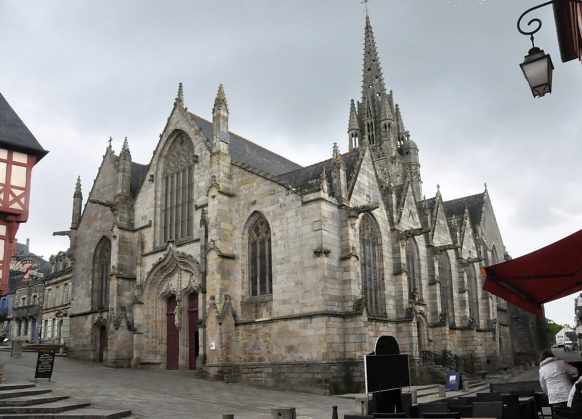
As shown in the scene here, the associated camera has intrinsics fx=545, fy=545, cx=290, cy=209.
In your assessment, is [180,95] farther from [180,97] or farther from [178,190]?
[178,190]

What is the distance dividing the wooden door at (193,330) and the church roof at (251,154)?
6578mm

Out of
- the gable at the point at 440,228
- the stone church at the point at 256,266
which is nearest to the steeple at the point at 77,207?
the stone church at the point at 256,266

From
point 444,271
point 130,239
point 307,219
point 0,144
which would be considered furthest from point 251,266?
point 444,271

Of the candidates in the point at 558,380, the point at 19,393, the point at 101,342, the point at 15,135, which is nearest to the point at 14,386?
the point at 19,393

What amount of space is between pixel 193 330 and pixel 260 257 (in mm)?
4957

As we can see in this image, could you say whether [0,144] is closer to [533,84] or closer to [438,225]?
[533,84]

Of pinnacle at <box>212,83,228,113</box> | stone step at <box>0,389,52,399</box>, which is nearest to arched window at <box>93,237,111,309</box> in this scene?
pinnacle at <box>212,83,228,113</box>

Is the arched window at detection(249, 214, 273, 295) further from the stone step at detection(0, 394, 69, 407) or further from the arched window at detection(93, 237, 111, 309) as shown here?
the arched window at detection(93, 237, 111, 309)

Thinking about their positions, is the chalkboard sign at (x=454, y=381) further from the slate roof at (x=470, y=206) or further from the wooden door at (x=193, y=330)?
the slate roof at (x=470, y=206)

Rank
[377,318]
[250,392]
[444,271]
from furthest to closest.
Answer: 1. [444,271]
2. [377,318]
3. [250,392]

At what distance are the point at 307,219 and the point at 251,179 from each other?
3658 mm

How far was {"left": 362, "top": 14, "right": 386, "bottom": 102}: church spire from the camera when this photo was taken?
162ft

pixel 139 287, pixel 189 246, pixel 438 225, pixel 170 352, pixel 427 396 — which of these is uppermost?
pixel 438 225

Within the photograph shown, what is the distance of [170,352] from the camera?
24469 mm
